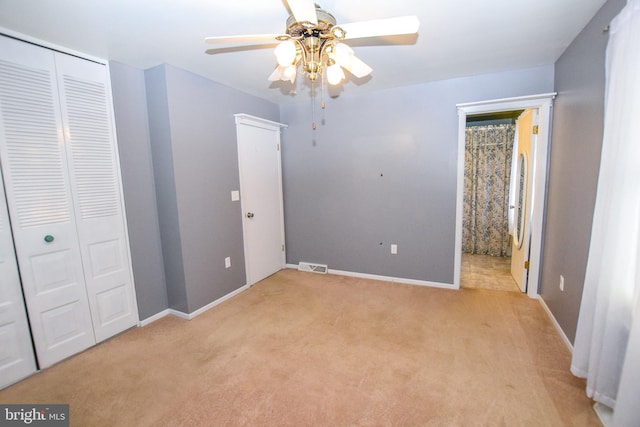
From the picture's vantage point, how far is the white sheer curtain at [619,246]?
4.17 ft

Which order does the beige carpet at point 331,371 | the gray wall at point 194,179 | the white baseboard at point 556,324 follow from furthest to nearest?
the gray wall at point 194,179 → the white baseboard at point 556,324 → the beige carpet at point 331,371

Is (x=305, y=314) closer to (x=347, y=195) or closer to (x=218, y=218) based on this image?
(x=218, y=218)

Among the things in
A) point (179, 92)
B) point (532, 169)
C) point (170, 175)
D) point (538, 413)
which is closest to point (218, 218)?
point (170, 175)

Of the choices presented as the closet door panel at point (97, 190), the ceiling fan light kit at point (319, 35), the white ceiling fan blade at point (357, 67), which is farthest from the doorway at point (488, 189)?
the closet door panel at point (97, 190)

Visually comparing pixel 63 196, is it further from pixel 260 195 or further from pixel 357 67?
pixel 357 67

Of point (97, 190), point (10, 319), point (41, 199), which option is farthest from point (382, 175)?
point (10, 319)

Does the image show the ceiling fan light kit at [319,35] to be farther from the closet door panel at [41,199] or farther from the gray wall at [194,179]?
the closet door panel at [41,199]

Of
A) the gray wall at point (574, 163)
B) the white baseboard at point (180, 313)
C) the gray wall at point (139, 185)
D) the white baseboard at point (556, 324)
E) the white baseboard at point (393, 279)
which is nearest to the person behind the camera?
the gray wall at point (574, 163)

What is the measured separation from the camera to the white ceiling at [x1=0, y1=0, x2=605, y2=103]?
1.65m

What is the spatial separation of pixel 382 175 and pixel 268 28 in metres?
2.06

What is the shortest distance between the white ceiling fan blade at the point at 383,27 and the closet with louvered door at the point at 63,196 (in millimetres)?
2138

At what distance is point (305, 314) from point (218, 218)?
4.50 feet

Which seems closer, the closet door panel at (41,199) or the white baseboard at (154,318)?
the closet door panel at (41,199)

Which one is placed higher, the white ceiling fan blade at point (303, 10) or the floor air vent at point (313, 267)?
the white ceiling fan blade at point (303, 10)
